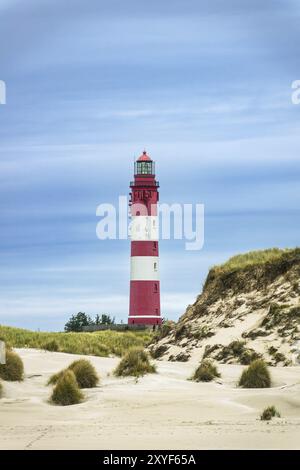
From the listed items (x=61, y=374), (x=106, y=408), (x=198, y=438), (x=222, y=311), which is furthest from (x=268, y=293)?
(x=198, y=438)

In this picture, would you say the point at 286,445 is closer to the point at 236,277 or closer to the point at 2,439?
the point at 2,439

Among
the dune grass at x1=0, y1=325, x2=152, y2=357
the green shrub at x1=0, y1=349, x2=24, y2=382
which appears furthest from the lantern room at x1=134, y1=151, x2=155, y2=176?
the green shrub at x1=0, y1=349, x2=24, y2=382

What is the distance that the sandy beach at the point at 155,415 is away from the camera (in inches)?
493

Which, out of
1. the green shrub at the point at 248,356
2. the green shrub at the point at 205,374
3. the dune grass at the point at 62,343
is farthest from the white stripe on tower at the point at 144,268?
the green shrub at the point at 205,374

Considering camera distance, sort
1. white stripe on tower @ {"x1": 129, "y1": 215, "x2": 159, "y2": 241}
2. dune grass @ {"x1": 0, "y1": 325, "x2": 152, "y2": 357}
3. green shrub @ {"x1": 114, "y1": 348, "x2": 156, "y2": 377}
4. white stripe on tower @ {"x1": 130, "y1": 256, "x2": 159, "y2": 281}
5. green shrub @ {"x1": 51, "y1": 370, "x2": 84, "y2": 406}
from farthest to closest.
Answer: white stripe on tower @ {"x1": 130, "y1": 256, "x2": 159, "y2": 281}
white stripe on tower @ {"x1": 129, "y1": 215, "x2": 159, "y2": 241}
dune grass @ {"x1": 0, "y1": 325, "x2": 152, "y2": 357}
green shrub @ {"x1": 114, "y1": 348, "x2": 156, "y2": 377}
green shrub @ {"x1": 51, "y1": 370, "x2": 84, "y2": 406}

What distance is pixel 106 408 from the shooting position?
51.8ft

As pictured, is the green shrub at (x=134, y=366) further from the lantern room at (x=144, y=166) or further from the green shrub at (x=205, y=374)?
the lantern room at (x=144, y=166)

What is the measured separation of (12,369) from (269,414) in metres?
6.24

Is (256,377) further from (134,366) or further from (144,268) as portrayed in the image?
(144,268)

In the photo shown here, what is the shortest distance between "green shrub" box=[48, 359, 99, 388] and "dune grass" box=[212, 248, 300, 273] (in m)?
10.8

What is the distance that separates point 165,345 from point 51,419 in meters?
13.6

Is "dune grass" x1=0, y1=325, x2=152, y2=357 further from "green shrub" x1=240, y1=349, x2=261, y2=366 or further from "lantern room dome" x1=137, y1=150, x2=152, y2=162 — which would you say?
"lantern room dome" x1=137, y1=150, x2=152, y2=162

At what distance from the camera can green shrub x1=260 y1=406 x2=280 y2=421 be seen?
567 inches

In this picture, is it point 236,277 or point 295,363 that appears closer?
point 295,363
